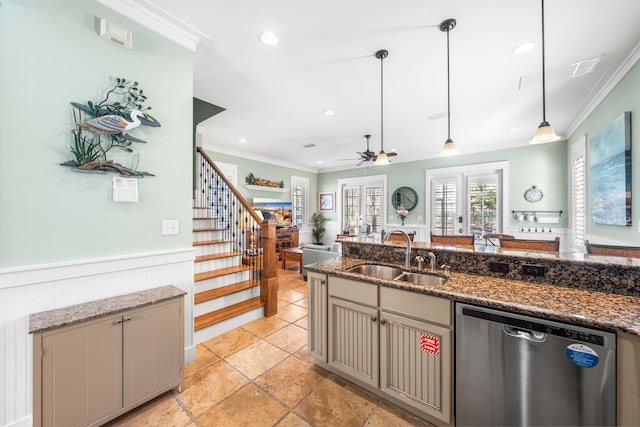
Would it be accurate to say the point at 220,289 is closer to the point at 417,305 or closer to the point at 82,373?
the point at 82,373

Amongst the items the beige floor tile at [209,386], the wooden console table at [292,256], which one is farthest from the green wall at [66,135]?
the wooden console table at [292,256]

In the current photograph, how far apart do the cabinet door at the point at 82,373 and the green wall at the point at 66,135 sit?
533 millimetres

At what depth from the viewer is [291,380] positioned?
6.66 feet

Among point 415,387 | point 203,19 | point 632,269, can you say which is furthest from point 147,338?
point 632,269

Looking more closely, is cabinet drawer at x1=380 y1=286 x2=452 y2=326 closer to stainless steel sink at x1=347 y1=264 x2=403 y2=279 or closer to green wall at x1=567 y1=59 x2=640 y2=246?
stainless steel sink at x1=347 y1=264 x2=403 y2=279

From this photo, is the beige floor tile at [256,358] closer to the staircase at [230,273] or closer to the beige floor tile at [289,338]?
the beige floor tile at [289,338]

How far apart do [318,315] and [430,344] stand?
36.1 inches

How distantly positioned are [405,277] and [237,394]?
1.64 m

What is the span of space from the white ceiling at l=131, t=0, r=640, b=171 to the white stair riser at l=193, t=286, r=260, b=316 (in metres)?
2.67

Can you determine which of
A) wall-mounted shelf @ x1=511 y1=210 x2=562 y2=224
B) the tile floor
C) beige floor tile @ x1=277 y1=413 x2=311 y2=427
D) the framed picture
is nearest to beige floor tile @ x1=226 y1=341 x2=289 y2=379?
the tile floor

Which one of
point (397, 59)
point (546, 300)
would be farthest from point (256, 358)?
point (397, 59)

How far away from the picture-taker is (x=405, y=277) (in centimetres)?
204

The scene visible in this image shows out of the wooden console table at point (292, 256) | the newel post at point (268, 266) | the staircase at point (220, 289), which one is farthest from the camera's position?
the wooden console table at point (292, 256)

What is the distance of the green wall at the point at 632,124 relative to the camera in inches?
91.1
